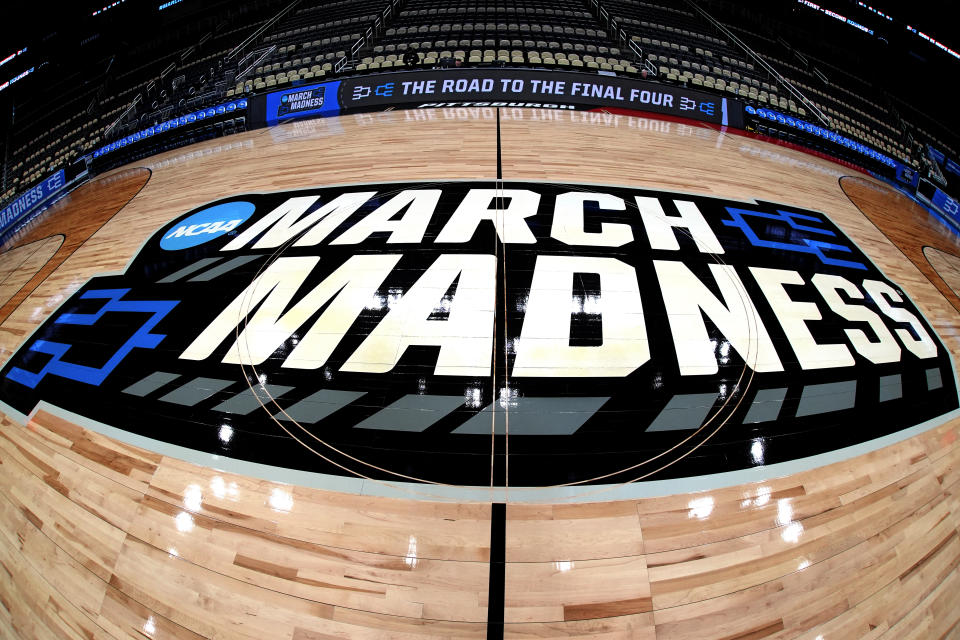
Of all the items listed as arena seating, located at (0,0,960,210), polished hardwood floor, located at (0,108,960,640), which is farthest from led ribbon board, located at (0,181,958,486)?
arena seating, located at (0,0,960,210)

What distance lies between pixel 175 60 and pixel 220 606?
13.7m

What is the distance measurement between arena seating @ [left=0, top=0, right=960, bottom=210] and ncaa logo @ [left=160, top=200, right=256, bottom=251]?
4.16 m

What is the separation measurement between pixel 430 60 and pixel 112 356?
738cm

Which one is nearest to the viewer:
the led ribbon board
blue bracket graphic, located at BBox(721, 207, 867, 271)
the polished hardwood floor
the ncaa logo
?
the polished hardwood floor

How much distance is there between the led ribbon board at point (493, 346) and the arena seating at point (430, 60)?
18.1 feet

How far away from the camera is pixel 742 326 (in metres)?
2.54

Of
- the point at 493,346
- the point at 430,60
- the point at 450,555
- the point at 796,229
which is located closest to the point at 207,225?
the point at 493,346

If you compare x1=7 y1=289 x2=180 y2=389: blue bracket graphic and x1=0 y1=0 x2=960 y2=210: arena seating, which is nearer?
x1=7 y1=289 x2=180 y2=389: blue bracket graphic

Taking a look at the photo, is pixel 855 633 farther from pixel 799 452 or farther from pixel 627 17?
pixel 627 17

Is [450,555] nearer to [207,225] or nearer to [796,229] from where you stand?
[207,225]

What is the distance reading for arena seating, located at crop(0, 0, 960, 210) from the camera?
7707mm

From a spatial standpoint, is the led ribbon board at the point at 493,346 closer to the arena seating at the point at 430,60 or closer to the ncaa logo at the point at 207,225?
the ncaa logo at the point at 207,225

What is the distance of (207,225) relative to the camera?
12.2 feet

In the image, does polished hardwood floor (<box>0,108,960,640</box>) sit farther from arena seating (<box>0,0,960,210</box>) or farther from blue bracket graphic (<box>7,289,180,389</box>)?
arena seating (<box>0,0,960,210</box>)
